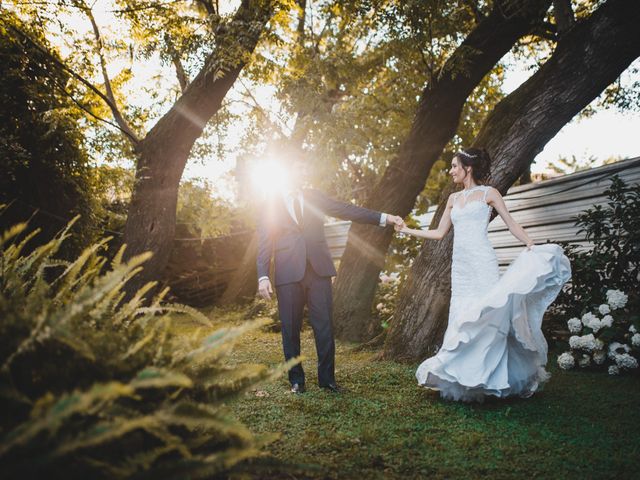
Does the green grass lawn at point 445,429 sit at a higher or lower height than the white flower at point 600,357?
lower

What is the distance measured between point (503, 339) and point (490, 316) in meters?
0.22

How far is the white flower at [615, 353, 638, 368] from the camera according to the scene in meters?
4.07

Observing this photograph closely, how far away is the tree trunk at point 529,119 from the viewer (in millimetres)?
4316

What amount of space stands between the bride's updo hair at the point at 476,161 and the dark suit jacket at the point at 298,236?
97 centimetres

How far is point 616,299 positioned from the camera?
435 centimetres

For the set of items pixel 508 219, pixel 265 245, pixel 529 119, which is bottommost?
pixel 265 245

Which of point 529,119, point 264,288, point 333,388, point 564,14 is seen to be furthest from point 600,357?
point 564,14

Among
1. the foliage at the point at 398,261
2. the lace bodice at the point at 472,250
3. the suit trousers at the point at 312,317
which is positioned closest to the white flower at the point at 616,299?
the lace bodice at the point at 472,250

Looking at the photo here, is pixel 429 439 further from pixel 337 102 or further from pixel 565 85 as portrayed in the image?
pixel 337 102

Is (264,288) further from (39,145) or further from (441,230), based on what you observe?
(39,145)

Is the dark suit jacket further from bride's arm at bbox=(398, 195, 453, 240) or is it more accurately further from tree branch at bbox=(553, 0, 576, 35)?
tree branch at bbox=(553, 0, 576, 35)

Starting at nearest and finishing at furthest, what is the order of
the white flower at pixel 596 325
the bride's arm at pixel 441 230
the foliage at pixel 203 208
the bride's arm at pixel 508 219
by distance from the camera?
the bride's arm at pixel 508 219 < the bride's arm at pixel 441 230 < the white flower at pixel 596 325 < the foliage at pixel 203 208

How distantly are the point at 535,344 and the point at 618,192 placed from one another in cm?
250

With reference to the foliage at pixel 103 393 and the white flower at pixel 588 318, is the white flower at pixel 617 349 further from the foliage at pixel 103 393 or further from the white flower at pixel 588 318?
the foliage at pixel 103 393
